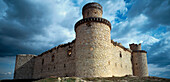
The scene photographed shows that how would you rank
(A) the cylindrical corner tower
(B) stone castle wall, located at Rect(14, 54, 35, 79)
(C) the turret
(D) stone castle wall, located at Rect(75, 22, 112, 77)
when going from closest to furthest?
1. (D) stone castle wall, located at Rect(75, 22, 112, 77)
2. (C) the turret
3. (A) the cylindrical corner tower
4. (B) stone castle wall, located at Rect(14, 54, 35, 79)

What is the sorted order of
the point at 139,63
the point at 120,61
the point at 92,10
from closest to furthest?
1. the point at 92,10
2. the point at 120,61
3. the point at 139,63

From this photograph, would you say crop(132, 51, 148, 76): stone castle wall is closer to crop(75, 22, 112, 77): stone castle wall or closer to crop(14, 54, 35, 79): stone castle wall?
crop(75, 22, 112, 77): stone castle wall

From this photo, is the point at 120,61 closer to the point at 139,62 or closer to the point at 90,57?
the point at 139,62

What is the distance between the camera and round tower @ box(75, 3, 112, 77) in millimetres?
14820

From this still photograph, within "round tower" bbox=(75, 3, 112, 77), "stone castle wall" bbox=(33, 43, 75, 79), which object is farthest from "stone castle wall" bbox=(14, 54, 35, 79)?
"round tower" bbox=(75, 3, 112, 77)

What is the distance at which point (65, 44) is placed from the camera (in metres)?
21.9

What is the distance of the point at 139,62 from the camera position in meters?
28.0

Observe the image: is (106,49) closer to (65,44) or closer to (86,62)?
(86,62)

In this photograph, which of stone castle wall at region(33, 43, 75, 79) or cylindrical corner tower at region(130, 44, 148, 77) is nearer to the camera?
stone castle wall at region(33, 43, 75, 79)

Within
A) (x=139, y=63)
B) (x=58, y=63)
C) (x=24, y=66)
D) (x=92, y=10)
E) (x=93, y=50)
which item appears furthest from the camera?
(x=24, y=66)

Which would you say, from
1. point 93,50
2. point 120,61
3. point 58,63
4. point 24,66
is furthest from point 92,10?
point 24,66

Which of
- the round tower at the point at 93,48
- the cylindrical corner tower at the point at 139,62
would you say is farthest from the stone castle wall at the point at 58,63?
the cylindrical corner tower at the point at 139,62

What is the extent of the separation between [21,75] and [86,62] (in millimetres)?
25893

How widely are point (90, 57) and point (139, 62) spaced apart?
1731cm
